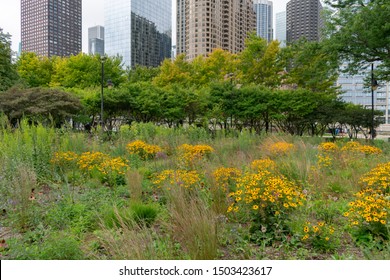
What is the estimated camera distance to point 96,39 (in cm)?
6950

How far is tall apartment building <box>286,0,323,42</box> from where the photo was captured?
184ft

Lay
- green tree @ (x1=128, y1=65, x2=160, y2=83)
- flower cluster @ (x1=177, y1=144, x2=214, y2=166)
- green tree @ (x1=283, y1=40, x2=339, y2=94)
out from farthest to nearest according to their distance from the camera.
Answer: green tree @ (x1=128, y1=65, x2=160, y2=83) → green tree @ (x1=283, y1=40, x2=339, y2=94) → flower cluster @ (x1=177, y1=144, x2=214, y2=166)

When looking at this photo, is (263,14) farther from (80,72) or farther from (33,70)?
(80,72)

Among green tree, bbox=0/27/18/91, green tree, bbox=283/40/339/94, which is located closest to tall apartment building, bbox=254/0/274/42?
green tree, bbox=283/40/339/94

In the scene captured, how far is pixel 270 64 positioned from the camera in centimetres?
2125

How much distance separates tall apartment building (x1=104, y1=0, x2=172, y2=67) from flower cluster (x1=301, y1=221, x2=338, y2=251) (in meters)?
59.4

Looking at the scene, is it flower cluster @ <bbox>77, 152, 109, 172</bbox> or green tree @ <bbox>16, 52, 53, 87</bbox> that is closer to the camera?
flower cluster @ <bbox>77, 152, 109, 172</bbox>

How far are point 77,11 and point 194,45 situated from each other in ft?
292

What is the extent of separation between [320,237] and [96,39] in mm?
74855

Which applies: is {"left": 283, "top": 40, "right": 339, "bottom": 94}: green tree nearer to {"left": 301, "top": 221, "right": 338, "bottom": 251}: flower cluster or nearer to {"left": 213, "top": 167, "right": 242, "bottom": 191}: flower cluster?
{"left": 213, "top": 167, "right": 242, "bottom": 191}: flower cluster

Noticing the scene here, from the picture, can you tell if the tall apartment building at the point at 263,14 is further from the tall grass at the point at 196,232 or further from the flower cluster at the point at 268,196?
the tall grass at the point at 196,232

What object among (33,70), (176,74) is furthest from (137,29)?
(176,74)

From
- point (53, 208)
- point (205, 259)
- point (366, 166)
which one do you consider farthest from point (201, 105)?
point (205, 259)

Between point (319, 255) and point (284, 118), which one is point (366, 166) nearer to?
point (319, 255)
